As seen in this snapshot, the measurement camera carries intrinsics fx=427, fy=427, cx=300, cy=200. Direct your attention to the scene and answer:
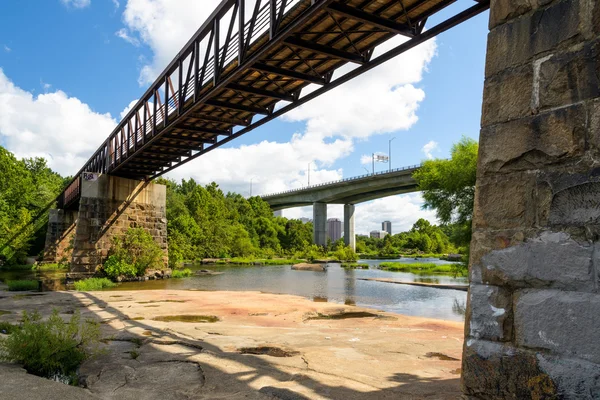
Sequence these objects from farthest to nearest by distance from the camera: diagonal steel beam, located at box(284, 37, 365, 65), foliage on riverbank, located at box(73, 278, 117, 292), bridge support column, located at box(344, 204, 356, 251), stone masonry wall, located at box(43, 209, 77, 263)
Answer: bridge support column, located at box(344, 204, 356, 251) → stone masonry wall, located at box(43, 209, 77, 263) → foliage on riverbank, located at box(73, 278, 117, 292) → diagonal steel beam, located at box(284, 37, 365, 65)

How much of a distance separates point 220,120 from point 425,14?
9942 mm

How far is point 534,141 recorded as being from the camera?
2.74 meters

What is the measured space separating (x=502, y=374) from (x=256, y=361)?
431 cm

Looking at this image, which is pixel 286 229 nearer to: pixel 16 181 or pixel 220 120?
pixel 16 181

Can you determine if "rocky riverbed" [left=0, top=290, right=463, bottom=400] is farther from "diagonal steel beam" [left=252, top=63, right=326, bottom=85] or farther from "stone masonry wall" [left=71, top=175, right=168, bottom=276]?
"stone masonry wall" [left=71, top=175, right=168, bottom=276]

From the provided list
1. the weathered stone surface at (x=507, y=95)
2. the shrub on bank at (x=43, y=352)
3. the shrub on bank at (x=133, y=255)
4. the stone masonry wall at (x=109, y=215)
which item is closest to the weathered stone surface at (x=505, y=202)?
the weathered stone surface at (x=507, y=95)

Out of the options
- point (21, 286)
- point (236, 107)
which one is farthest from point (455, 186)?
point (21, 286)

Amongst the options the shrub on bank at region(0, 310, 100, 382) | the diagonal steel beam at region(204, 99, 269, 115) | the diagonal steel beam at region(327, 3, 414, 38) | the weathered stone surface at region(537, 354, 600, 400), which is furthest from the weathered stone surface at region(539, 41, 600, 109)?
the diagonal steel beam at region(204, 99, 269, 115)

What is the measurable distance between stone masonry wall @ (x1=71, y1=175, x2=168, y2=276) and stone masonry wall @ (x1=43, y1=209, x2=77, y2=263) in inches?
783

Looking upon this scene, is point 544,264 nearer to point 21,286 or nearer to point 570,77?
point 570,77

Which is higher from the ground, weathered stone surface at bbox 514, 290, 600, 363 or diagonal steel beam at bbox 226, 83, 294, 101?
diagonal steel beam at bbox 226, 83, 294, 101

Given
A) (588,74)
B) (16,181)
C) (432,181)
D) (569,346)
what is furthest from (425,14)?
(16,181)

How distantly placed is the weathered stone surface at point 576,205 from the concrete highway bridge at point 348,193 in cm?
5537

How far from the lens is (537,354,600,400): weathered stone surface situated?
2.38 meters
